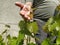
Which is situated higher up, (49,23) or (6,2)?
(49,23)

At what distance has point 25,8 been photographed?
138 centimetres

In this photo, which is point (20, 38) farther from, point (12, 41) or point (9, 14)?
point (9, 14)

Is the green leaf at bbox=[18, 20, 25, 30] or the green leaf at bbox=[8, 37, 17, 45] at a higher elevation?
the green leaf at bbox=[18, 20, 25, 30]

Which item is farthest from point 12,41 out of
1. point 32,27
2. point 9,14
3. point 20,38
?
point 9,14

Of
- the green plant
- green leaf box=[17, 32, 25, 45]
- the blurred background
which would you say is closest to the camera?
the green plant

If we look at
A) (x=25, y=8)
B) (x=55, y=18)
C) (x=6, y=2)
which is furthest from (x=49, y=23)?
(x=6, y=2)

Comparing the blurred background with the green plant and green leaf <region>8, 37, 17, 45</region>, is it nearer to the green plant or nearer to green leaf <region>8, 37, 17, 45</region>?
green leaf <region>8, 37, 17, 45</region>

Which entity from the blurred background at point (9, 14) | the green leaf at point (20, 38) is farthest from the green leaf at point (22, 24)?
the blurred background at point (9, 14)

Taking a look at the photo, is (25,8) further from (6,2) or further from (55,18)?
(6,2)

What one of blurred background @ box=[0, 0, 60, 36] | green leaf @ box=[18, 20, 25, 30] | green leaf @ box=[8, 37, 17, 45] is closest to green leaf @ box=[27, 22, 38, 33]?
green leaf @ box=[18, 20, 25, 30]

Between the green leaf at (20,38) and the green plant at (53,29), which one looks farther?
the green leaf at (20,38)

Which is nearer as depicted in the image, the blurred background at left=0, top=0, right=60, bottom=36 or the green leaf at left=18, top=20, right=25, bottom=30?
the green leaf at left=18, top=20, right=25, bottom=30

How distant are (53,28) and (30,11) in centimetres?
15

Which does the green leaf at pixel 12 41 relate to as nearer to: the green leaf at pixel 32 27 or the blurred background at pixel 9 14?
the green leaf at pixel 32 27
